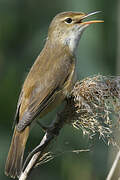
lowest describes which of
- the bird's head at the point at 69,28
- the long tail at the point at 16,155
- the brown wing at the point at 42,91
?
the long tail at the point at 16,155

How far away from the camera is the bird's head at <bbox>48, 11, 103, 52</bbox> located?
4141 mm

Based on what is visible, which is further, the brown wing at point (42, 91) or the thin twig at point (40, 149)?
the brown wing at point (42, 91)

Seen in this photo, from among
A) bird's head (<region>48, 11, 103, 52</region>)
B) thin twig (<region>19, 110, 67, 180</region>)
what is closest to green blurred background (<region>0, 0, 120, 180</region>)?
bird's head (<region>48, 11, 103, 52</region>)

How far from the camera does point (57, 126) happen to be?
9.79ft

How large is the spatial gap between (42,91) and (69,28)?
0.83 m

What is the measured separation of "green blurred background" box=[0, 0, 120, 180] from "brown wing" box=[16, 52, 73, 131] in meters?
0.53

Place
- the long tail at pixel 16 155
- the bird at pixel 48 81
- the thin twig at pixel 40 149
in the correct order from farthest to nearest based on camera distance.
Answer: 1. the bird at pixel 48 81
2. the long tail at pixel 16 155
3. the thin twig at pixel 40 149

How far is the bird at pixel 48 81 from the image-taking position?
3.34 m

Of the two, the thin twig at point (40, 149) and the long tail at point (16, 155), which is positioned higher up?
the thin twig at point (40, 149)

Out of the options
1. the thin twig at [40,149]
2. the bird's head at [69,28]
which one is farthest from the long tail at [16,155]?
the bird's head at [69,28]

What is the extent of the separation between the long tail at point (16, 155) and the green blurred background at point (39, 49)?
1.98 ft

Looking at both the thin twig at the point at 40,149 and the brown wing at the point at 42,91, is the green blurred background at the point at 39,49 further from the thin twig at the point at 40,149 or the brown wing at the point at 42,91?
the thin twig at the point at 40,149

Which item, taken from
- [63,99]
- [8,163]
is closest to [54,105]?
[63,99]

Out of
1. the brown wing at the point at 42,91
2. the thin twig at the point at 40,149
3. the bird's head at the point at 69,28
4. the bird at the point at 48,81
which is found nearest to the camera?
the thin twig at the point at 40,149
